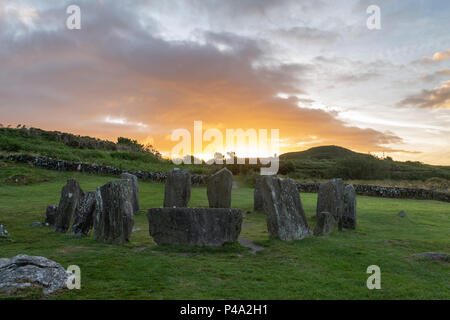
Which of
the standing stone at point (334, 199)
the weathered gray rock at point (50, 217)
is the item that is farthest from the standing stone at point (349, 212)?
the weathered gray rock at point (50, 217)

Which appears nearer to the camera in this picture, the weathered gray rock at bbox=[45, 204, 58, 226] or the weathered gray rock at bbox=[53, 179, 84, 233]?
the weathered gray rock at bbox=[53, 179, 84, 233]

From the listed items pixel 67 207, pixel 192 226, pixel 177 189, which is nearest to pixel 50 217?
pixel 67 207

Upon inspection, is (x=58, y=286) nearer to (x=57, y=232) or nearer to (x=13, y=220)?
(x=57, y=232)

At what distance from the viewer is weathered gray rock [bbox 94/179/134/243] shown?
34.0 feet

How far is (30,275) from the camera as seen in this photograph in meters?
6.32

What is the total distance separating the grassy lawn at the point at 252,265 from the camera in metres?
6.48

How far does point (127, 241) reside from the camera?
10469 millimetres

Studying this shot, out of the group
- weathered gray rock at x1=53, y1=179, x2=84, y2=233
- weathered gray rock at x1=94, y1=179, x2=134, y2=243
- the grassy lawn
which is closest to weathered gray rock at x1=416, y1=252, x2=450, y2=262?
the grassy lawn

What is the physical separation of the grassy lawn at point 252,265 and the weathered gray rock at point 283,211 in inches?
16.3

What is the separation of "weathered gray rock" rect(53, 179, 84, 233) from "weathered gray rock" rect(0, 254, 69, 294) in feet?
18.9

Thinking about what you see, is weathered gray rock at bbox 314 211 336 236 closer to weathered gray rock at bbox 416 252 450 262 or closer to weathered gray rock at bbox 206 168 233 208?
weathered gray rock at bbox 416 252 450 262

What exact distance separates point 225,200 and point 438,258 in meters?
8.58

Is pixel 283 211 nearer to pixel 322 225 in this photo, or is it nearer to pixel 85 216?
pixel 322 225

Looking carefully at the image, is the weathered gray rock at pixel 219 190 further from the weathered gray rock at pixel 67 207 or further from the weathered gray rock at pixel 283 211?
the weathered gray rock at pixel 67 207
